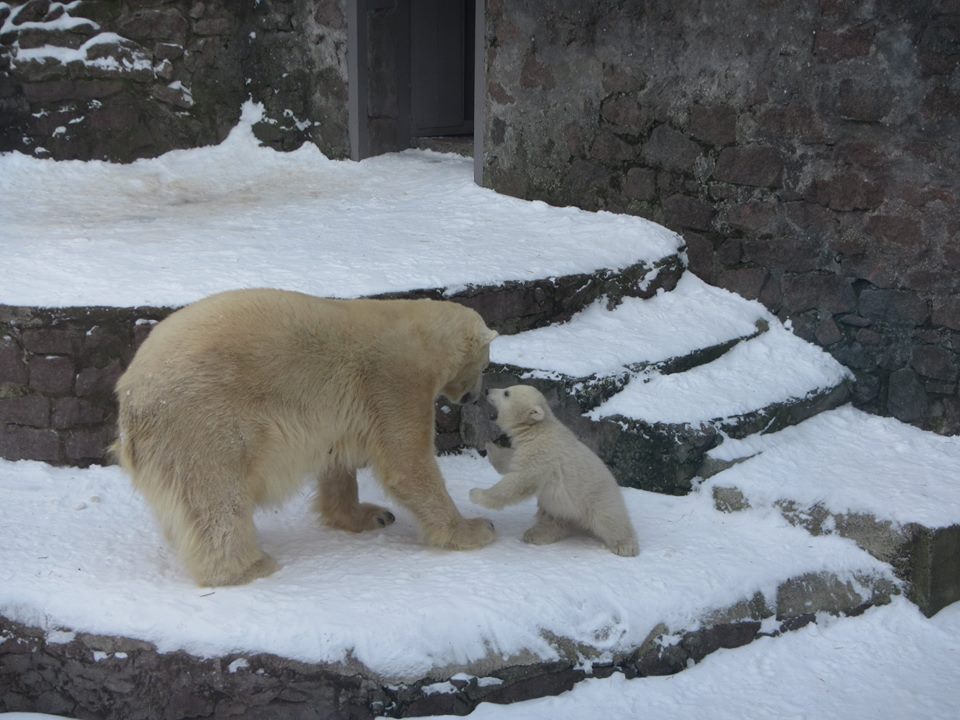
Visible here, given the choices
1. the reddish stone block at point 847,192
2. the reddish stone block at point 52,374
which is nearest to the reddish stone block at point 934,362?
the reddish stone block at point 847,192

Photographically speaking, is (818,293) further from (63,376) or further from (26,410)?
(26,410)

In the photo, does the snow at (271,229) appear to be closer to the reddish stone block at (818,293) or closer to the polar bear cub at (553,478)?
the reddish stone block at (818,293)

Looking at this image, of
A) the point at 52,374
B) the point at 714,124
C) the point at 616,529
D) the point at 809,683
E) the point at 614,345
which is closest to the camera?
the point at 809,683

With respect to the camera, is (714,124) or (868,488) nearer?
(868,488)

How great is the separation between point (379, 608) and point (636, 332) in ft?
8.44

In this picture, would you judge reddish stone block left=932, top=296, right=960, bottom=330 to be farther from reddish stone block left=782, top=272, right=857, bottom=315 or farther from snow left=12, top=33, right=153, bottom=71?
snow left=12, top=33, right=153, bottom=71

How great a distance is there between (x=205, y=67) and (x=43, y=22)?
1.19m

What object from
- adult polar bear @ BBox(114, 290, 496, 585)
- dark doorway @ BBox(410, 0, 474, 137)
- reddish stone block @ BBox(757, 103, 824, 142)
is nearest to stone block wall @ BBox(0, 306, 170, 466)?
adult polar bear @ BBox(114, 290, 496, 585)

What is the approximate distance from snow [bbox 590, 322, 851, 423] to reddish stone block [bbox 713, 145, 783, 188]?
2.75ft

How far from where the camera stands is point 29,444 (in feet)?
16.5

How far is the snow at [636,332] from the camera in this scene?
212 inches

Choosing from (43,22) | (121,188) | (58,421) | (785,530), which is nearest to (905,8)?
(785,530)

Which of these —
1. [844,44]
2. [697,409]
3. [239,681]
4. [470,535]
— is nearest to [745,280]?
[844,44]

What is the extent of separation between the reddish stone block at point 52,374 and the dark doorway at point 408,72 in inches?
158
